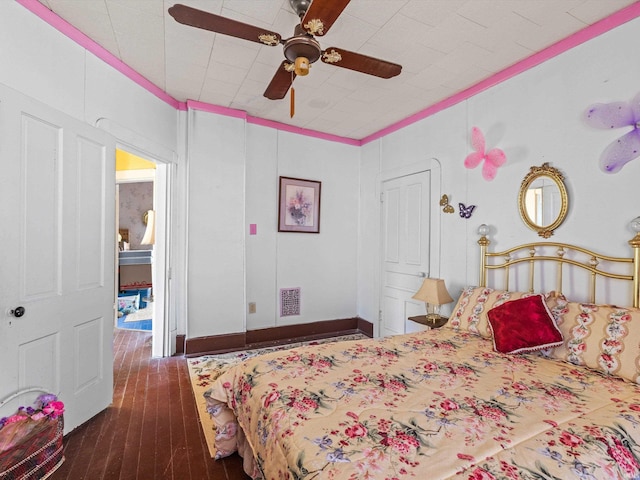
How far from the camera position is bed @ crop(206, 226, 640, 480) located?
109 cm

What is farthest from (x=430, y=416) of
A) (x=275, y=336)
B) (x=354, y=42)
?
(x=275, y=336)

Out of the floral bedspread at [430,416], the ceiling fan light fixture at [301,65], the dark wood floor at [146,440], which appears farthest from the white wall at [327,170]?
the ceiling fan light fixture at [301,65]

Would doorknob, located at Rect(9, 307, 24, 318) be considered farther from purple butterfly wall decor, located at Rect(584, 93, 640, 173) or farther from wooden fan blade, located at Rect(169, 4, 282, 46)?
purple butterfly wall decor, located at Rect(584, 93, 640, 173)

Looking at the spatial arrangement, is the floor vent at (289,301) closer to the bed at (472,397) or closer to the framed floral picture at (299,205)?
the framed floral picture at (299,205)

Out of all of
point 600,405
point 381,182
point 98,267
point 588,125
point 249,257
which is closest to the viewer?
point 600,405

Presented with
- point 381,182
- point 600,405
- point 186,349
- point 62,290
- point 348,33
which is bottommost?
point 186,349

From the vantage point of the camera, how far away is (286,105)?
11.8 feet

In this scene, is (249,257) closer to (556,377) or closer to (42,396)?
(42,396)

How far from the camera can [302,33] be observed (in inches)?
74.5

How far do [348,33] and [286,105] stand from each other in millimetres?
1421

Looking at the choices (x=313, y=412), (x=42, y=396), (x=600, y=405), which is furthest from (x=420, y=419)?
(x=42, y=396)

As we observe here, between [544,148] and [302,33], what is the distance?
1985mm

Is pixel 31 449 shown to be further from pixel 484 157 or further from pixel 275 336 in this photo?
pixel 484 157

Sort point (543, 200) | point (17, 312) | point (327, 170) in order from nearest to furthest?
point (17, 312) → point (543, 200) → point (327, 170)
